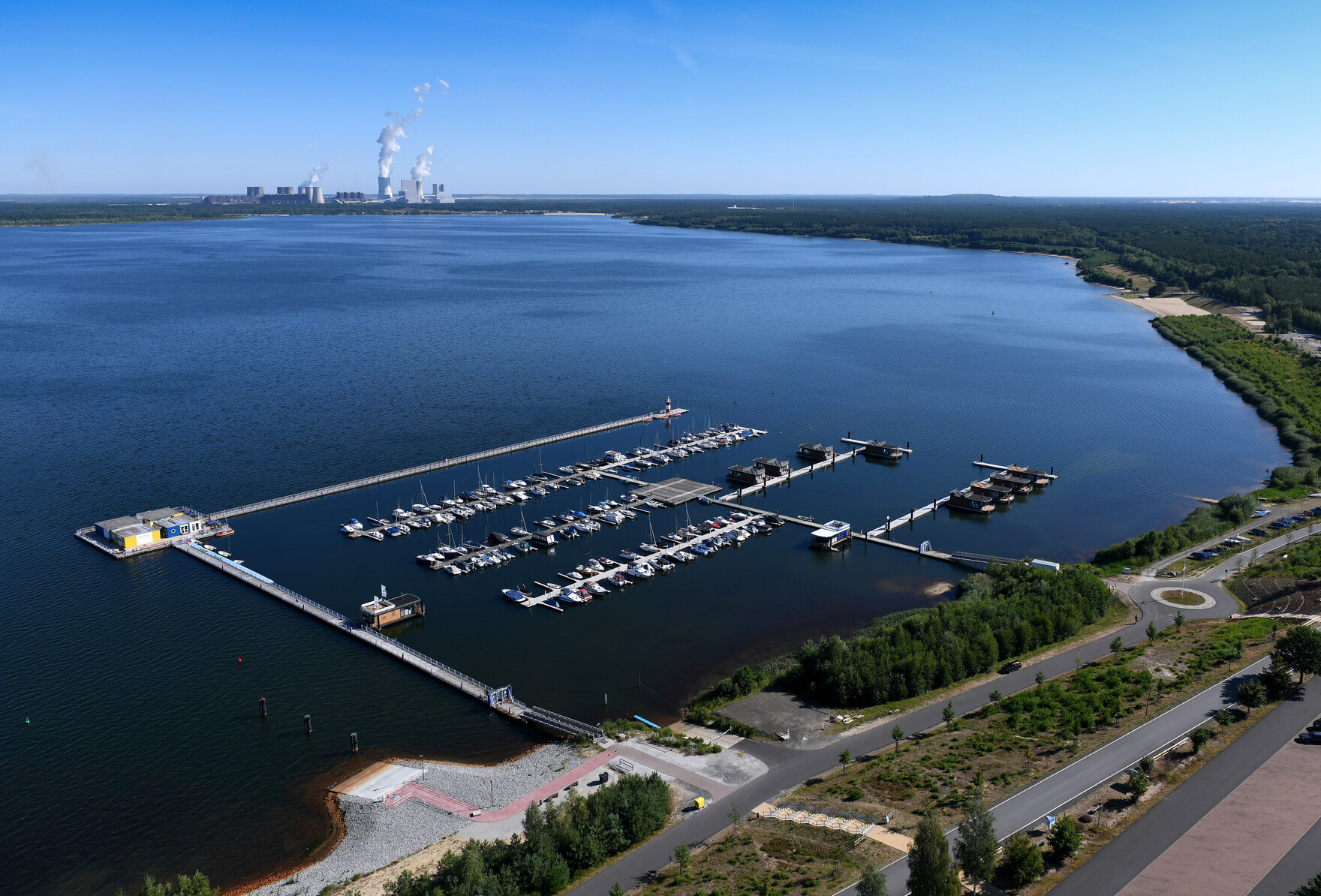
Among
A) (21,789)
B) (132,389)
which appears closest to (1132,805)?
(21,789)

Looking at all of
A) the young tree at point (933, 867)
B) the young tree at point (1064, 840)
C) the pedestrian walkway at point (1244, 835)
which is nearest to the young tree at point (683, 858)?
the young tree at point (933, 867)

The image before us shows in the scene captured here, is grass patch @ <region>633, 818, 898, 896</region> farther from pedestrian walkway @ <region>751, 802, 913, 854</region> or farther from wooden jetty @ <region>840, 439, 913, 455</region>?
wooden jetty @ <region>840, 439, 913, 455</region>

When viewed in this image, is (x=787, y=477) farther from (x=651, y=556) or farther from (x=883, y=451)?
(x=651, y=556)

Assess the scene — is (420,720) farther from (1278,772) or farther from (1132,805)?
(1278,772)

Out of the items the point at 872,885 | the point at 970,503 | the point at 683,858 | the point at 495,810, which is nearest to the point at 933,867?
the point at 872,885

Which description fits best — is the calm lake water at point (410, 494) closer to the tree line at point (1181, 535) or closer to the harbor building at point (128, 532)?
the harbor building at point (128, 532)

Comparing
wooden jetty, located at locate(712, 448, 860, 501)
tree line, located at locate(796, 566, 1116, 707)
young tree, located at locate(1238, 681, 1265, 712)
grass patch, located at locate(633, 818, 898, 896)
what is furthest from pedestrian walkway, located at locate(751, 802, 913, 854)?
wooden jetty, located at locate(712, 448, 860, 501)
